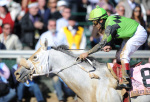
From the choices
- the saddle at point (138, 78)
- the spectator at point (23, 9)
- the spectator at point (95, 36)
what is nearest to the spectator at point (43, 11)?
the spectator at point (23, 9)

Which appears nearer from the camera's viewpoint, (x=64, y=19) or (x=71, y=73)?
(x=71, y=73)

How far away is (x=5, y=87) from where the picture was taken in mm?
7023

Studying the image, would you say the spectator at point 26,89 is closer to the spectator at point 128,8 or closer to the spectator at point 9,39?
the spectator at point 9,39

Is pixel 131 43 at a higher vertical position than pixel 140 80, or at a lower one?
higher

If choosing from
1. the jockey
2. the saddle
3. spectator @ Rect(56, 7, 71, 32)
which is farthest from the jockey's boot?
spectator @ Rect(56, 7, 71, 32)

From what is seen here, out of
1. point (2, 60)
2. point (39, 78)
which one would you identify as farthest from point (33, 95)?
point (2, 60)

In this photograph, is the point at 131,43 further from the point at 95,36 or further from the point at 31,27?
the point at 31,27

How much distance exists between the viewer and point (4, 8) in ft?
27.8

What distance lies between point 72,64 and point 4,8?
4.41 m

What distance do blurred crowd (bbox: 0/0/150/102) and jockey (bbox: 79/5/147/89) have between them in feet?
7.99

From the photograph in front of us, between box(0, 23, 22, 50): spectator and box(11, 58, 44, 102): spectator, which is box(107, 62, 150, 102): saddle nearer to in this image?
box(11, 58, 44, 102): spectator

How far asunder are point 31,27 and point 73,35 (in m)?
1.33

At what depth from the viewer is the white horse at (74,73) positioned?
190 inches

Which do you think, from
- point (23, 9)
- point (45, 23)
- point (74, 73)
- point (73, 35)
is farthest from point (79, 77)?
point (23, 9)
